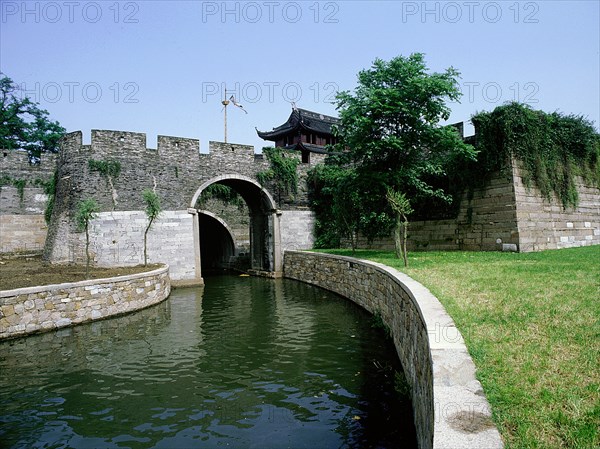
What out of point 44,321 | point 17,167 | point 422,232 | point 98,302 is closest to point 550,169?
point 422,232

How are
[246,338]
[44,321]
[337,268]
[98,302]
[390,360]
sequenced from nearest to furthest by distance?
[390,360], [246,338], [44,321], [98,302], [337,268]

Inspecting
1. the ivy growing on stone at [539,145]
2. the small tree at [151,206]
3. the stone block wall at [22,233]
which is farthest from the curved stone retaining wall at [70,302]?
the ivy growing on stone at [539,145]

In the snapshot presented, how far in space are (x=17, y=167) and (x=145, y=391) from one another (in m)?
15.4

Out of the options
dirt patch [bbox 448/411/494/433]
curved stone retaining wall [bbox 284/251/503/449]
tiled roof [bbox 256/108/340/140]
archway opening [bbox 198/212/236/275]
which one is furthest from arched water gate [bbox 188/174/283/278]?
dirt patch [bbox 448/411/494/433]

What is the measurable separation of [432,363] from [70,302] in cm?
802

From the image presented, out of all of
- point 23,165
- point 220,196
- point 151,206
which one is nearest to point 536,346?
point 151,206

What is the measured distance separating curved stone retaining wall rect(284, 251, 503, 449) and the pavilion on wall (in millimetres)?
21628

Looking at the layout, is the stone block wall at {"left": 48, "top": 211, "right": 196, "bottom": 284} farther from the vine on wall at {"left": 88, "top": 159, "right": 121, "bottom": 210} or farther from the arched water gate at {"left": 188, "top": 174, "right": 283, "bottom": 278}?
the arched water gate at {"left": 188, "top": 174, "right": 283, "bottom": 278}

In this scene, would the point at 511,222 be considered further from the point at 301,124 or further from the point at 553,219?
the point at 301,124

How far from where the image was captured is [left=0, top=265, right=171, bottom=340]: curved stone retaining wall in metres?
7.45

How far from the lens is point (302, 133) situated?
3064 cm

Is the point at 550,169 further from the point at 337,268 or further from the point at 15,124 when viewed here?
the point at 15,124

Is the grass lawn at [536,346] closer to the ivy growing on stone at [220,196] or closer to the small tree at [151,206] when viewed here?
the small tree at [151,206]

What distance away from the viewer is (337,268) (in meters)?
11.9
